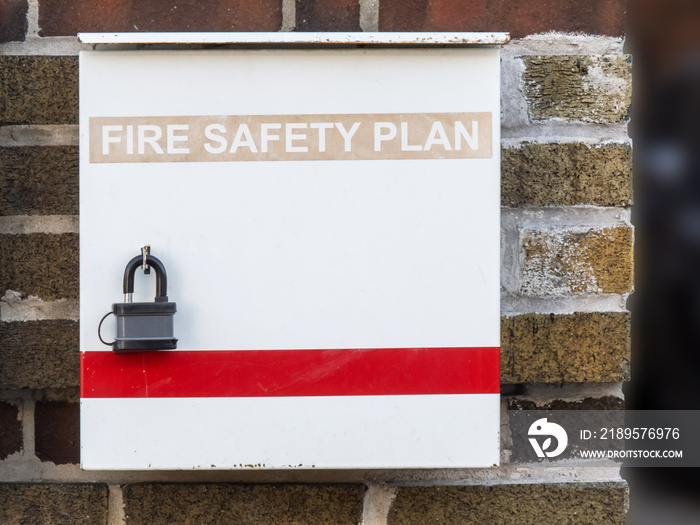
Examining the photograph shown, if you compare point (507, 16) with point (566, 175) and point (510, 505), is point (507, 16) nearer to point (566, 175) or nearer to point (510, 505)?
point (566, 175)

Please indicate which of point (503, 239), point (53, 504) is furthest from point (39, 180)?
point (503, 239)

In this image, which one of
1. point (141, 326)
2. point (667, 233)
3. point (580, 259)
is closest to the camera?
point (141, 326)

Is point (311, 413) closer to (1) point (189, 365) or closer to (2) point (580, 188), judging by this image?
(1) point (189, 365)

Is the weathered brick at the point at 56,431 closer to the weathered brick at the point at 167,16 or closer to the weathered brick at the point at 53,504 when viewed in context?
the weathered brick at the point at 53,504

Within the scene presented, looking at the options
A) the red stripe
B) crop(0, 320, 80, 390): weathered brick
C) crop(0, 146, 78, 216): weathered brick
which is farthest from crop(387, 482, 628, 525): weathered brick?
crop(0, 146, 78, 216): weathered brick

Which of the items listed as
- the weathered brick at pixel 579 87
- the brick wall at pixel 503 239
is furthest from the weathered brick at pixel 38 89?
the weathered brick at pixel 579 87

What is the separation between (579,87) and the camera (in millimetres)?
837

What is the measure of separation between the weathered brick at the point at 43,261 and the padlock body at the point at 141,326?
0.19 meters

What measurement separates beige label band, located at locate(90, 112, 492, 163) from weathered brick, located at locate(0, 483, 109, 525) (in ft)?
1.56

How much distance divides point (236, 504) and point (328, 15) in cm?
70

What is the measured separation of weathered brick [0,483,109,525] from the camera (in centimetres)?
85

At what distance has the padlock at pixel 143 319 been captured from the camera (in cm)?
68

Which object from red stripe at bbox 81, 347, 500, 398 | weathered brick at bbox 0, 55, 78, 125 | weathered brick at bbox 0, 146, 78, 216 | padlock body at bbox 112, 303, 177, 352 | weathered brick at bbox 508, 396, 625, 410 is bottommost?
weathered brick at bbox 508, 396, 625, 410

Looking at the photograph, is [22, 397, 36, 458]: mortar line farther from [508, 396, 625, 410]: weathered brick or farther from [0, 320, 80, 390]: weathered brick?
[508, 396, 625, 410]: weathered brick
